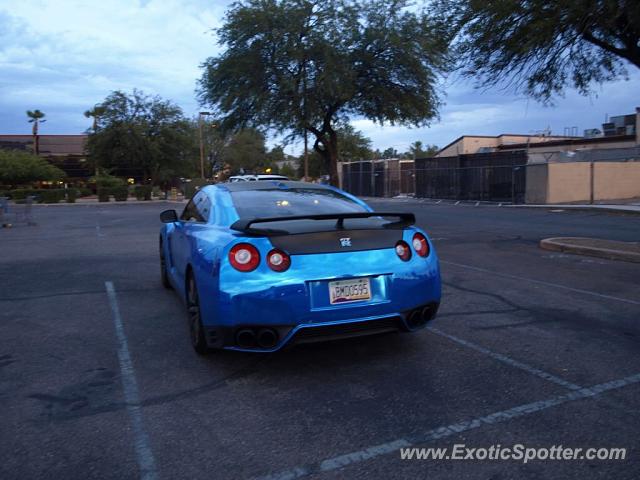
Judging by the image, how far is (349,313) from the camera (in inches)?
158

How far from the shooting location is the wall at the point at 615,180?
26.3m

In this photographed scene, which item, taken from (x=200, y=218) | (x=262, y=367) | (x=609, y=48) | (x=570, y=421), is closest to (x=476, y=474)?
(x=570, y=421)

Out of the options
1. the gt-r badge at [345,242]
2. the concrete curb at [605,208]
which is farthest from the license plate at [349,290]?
the concrete curb at [605,208]

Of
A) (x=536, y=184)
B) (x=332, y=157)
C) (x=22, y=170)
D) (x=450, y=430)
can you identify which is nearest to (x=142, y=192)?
(x=22, y=170)

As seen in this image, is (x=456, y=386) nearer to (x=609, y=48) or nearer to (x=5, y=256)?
(x=609, y=48)

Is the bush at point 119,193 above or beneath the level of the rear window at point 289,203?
above

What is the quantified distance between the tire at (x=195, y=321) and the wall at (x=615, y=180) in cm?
2573

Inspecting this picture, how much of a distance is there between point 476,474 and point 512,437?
0.47m

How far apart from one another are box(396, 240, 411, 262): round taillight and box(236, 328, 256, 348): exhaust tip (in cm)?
132

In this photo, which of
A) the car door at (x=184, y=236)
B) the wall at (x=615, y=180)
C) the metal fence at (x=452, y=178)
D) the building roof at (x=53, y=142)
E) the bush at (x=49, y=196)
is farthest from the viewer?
the building roof at (x=53, y=142)

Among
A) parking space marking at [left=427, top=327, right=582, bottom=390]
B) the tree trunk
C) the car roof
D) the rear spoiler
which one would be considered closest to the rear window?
the car roof

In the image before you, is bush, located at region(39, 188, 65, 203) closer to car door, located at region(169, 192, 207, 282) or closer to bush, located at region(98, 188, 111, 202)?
bush, located at region(98, 188, 111, 202)

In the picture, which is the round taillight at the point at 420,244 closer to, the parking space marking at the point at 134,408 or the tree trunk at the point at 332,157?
the parking space marking at the point at 134,408

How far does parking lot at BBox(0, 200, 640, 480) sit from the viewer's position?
299 centimetres
